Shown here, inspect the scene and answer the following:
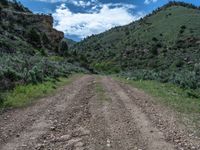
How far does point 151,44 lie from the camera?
9681cm

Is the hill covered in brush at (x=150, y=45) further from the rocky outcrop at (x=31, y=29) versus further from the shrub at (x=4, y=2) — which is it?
the shrub at (x=4, y=2)

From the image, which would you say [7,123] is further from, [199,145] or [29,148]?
[199,145]

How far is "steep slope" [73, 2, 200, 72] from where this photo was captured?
84.1 m

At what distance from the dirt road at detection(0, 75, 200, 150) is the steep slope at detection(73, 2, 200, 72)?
6113 cm

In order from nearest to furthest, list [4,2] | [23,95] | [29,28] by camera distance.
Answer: [23,95], [29,28], [4,2]

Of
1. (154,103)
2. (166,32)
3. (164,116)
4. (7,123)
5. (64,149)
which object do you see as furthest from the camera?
(166,32)

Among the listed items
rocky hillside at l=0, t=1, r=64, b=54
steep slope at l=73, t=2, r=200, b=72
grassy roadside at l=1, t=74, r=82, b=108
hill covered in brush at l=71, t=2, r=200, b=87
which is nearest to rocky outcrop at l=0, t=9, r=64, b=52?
rocky hillside at l=0, t=1, r=64, b=54

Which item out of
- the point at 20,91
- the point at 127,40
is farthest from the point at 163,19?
the point at 20,91

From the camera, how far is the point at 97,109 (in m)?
12.9

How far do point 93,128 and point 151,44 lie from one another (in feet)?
290

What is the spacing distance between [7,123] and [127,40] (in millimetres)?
101955

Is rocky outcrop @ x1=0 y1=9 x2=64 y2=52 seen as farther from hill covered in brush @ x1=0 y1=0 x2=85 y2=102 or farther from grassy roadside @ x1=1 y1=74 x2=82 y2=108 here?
grassy roadside @ x1=1 y1=74 x2=82 y2=108

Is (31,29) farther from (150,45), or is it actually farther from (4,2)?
(150,45)

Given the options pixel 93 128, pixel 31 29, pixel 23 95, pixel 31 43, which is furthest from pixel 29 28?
pixel 93 128
